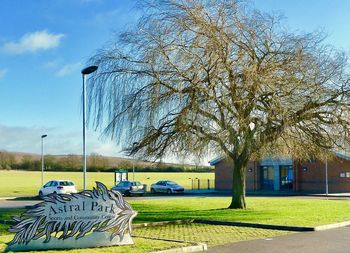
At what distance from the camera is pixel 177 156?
22.1 meters

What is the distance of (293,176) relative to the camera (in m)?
53.3

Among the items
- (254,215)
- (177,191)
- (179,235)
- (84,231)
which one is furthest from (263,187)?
(84,231)

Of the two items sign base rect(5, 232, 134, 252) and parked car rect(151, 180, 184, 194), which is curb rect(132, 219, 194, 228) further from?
parked car rect(151, 180, 184, 194)

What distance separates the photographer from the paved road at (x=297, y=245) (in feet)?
Result: 40.8

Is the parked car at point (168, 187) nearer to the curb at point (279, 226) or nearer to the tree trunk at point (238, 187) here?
the tree trunk at point (238, 187)

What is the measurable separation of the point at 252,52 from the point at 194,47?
2.61m

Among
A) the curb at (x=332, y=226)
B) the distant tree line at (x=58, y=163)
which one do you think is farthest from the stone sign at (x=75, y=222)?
the distant tree line at (x=58, y=163)

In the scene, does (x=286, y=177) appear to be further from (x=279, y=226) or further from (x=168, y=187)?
(x=279, y=226)

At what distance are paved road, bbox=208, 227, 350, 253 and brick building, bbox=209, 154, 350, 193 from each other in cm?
3044

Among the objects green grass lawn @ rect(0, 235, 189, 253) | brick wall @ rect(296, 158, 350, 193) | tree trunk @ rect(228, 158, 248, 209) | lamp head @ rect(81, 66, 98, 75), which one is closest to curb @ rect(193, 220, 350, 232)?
green grass lawn @ rect(0, 235, 189, 253)

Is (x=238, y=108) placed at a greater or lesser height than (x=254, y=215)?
greater

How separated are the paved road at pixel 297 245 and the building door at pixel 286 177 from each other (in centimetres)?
3995

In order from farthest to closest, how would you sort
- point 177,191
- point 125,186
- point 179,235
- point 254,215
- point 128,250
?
point 177,191, point 125,186, point 254,215, point 179,235, point 128,250

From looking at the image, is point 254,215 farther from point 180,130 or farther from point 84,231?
point 84,231
